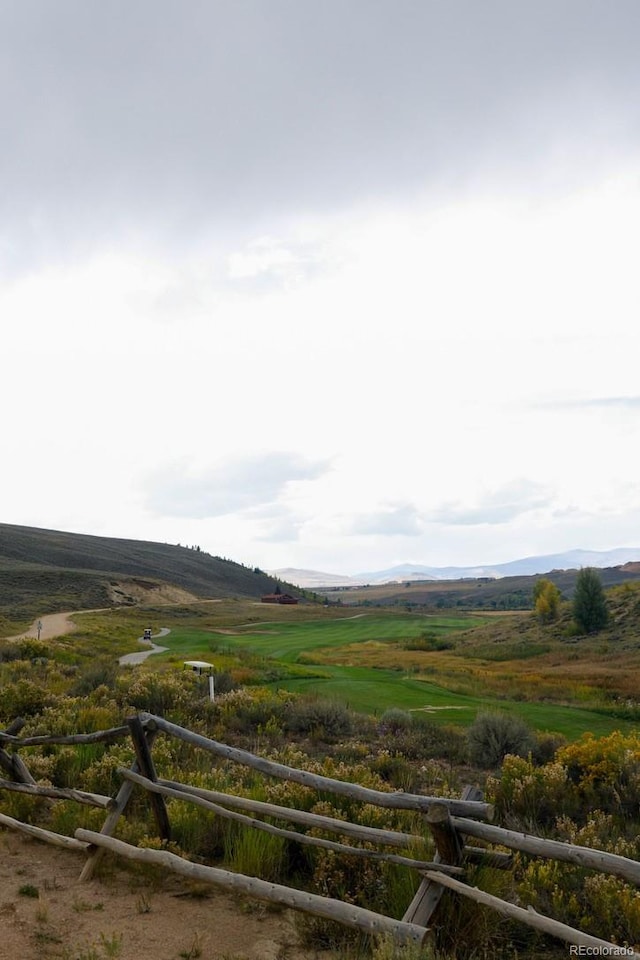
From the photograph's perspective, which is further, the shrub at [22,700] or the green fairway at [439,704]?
the green fairway at [439,704]

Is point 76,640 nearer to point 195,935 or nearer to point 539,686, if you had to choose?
point 539,686

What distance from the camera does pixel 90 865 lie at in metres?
6.11

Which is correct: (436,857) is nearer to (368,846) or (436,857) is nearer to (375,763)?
(368,846)

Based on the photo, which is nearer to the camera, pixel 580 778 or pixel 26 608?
pixel 580 778

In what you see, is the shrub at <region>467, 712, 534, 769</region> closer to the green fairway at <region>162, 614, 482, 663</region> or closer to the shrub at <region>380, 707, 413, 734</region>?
the shrub at <region>380, 707, 413, 734</region>

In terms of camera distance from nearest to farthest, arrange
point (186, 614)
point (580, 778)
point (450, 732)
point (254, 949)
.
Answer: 1. point (254, 949)
2. point (580, 778)
3. point (450, 732)
4. point (186, 614)

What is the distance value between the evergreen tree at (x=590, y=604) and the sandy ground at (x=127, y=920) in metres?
49.9

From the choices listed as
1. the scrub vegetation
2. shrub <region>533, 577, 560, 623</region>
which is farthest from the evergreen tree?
the scrub vegetation

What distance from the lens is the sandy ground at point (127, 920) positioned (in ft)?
15.3

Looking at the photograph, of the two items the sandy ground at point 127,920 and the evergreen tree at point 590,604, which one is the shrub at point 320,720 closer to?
the sandy ground at point 127,920

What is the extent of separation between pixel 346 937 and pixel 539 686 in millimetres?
22227

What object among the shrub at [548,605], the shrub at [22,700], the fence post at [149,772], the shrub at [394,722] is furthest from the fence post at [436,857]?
the shrub at [548,605]

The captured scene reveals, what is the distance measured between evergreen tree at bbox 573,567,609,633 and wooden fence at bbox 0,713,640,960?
161 ft

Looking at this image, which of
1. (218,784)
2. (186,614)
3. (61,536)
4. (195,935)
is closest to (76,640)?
(218,784)
